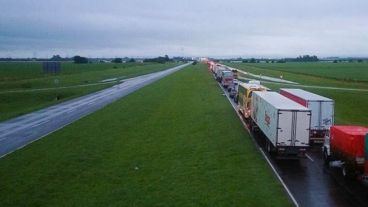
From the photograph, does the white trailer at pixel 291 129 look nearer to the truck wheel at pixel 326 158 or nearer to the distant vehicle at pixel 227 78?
the truck wheel at pixel 326 158

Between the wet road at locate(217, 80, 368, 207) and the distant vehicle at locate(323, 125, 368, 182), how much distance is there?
21.9 inches

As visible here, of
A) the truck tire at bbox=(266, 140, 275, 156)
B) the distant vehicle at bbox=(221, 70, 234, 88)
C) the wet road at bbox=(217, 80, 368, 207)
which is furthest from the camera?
the distant vehicle at bbox=(221, 70, 234, 88)

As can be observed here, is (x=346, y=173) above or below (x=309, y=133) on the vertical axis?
below

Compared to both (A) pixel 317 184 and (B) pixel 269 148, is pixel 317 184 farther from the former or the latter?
(B) pixel 269 148

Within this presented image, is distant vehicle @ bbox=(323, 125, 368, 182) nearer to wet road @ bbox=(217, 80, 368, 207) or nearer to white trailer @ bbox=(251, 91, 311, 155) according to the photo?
wet road @ bbox=(217, 80, 368, 207)

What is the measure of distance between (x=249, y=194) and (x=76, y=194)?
720 cm

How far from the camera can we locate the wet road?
19.4m

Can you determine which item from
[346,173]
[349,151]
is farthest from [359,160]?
[346,173]

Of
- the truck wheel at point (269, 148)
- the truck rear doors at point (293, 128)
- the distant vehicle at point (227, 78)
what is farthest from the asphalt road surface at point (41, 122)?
the distant vehicle at point (227, 78)

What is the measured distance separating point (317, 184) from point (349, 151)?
2.11m

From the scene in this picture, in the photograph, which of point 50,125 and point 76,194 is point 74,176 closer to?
point 76,194

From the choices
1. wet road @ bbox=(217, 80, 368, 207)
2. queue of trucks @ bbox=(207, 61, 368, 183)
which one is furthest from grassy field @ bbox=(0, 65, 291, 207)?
queue of trucks @ bbox=(207, 61, 368, 183)

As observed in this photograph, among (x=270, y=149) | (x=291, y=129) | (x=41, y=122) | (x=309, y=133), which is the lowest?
(x=41, y=122)

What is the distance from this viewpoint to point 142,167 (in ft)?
81.0
